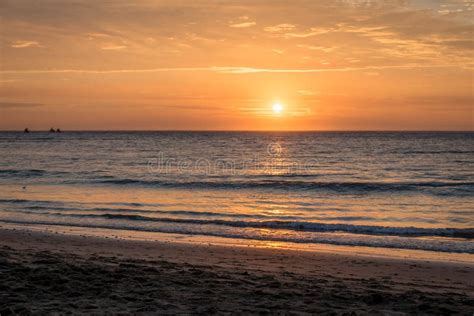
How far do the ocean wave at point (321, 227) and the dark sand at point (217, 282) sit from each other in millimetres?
4550

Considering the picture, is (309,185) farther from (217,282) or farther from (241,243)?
(217,282)

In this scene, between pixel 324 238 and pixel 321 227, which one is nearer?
pixel 324 238

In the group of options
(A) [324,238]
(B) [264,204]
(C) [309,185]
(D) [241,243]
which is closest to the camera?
(D) [241,243]

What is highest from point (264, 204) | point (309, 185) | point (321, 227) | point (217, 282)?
point (217, 282)

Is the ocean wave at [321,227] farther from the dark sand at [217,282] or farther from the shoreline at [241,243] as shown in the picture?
the dark sand at [217,282]

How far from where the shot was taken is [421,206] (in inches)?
922

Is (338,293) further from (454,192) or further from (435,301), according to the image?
(454,192)

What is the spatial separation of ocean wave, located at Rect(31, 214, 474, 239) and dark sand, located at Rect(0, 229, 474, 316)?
4550 millimetres

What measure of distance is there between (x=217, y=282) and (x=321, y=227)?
9.41 metres

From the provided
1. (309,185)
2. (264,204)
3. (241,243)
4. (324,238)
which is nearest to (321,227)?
(324,238)

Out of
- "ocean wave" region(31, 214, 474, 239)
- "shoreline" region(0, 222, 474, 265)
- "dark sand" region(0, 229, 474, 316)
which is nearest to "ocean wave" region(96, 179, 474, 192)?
"ocean wave" region(31, 214, 474, 239)

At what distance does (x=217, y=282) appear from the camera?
8.86m

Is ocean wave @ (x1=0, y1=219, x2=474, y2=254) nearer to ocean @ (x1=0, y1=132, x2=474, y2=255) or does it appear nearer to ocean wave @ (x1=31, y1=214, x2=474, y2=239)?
ocean @ (x1=0, y1=132, x2=474, y2=255)

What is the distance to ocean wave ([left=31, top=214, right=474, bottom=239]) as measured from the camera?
16.4 metres
